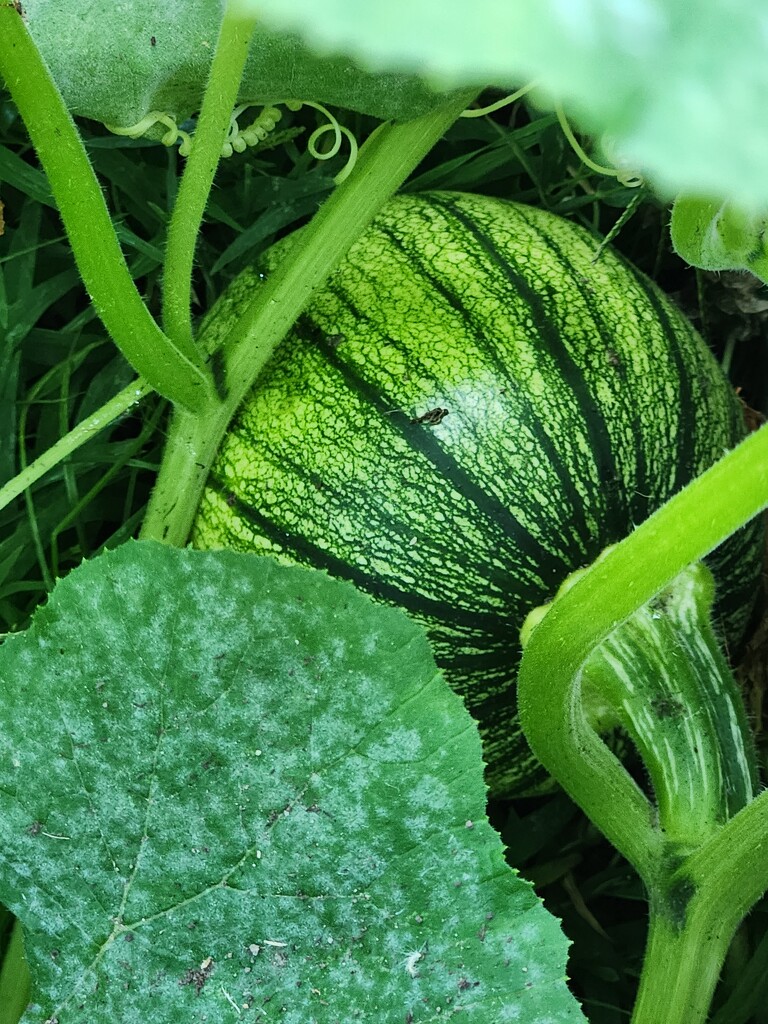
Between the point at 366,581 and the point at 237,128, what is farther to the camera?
the point at 237,128

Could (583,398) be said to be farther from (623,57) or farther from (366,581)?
(623,57)

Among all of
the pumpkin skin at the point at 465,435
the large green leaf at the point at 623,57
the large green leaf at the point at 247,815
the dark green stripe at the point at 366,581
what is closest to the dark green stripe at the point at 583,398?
the pumpkin skin at the point at 465,435

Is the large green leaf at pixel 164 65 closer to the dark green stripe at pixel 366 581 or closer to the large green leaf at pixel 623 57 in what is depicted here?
the dark green stripe at pixel 366 581

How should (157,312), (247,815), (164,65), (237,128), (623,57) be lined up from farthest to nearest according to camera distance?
1. (157,312)
2. (237,128)
3. (164,65)
4. (247,815)
5. (623,57)

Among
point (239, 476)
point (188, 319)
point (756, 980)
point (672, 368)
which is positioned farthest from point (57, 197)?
point (756, 980)

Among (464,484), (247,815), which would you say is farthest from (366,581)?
(247,815)

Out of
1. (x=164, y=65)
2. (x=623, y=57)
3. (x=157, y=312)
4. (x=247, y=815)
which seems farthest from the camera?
(x=157, y=312)

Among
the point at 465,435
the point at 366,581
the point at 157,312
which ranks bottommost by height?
the point at 366,581
